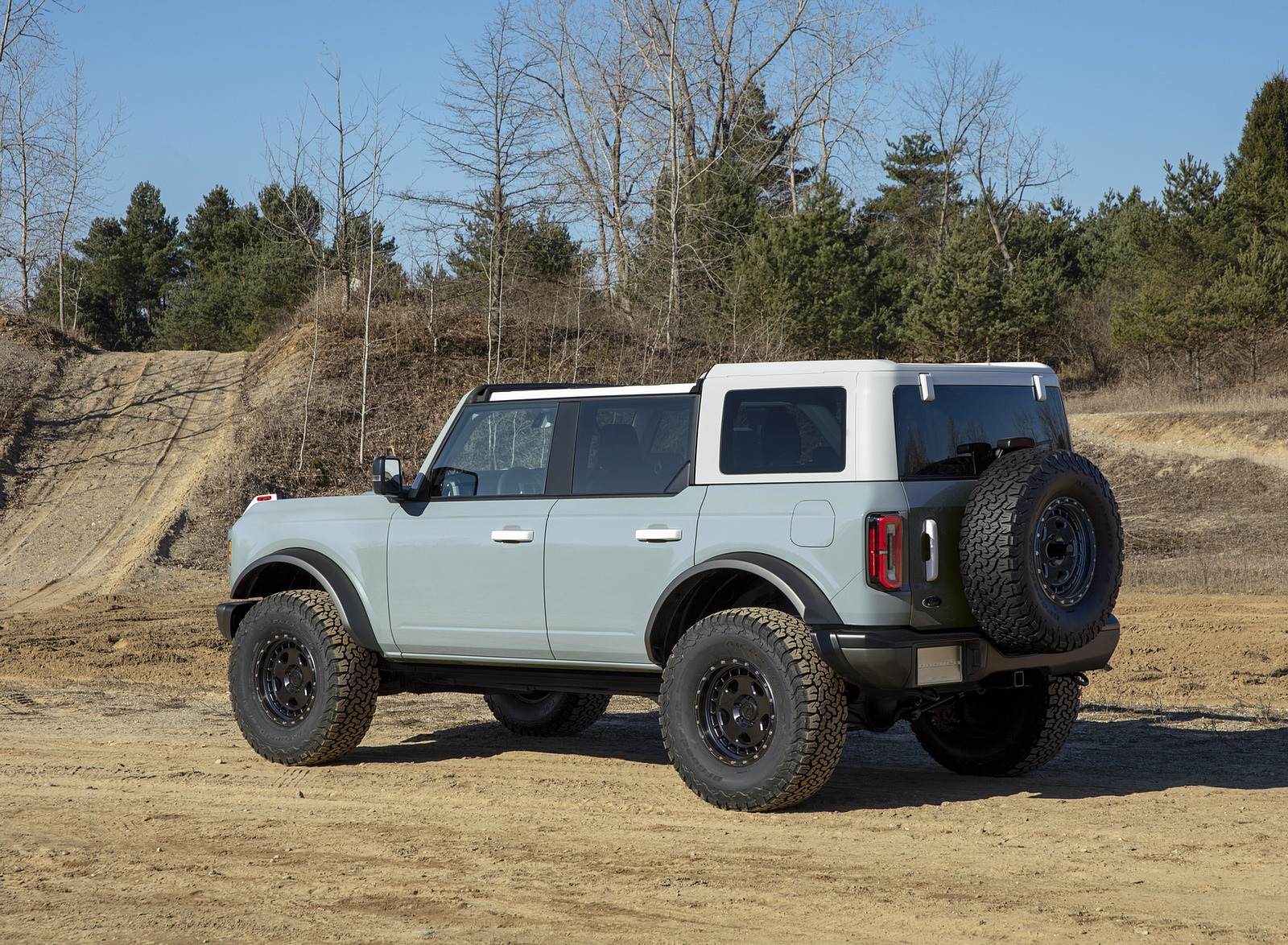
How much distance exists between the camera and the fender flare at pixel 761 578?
609 cm

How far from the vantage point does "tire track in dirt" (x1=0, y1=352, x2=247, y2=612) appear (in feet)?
66.8

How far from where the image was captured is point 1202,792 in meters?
6.93

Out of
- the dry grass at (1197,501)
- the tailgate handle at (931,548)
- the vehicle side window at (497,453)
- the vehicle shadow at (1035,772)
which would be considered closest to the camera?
the tailgate handle at (931,548)

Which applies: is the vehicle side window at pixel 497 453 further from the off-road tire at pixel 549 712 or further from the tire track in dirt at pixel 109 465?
the tire track in dirt at pixel 109 465

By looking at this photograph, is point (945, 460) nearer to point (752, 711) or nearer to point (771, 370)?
point (771, 370)

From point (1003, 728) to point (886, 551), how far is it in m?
2.20

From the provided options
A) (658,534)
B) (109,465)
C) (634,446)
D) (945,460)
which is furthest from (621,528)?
(109,465)

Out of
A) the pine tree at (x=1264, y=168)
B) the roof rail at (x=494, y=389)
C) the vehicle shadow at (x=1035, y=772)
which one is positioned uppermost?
the pine tree at (x=1264, y=168)

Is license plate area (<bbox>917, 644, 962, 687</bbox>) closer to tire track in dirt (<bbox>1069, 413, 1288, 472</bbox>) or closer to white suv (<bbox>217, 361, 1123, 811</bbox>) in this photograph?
→ white suv (<bbox>217, 361, 1123, 811</bbox>)

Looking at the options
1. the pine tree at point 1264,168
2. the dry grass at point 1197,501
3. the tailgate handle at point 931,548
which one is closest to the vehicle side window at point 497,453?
the tailgate handle at point 931,548

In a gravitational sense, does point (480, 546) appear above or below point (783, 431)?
below

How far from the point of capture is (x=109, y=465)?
85.1 ft

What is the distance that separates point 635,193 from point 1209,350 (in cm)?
1872

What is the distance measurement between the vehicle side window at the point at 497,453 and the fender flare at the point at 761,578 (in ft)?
3.65
